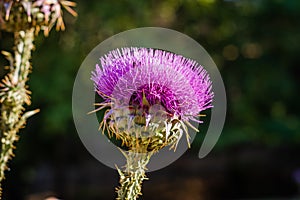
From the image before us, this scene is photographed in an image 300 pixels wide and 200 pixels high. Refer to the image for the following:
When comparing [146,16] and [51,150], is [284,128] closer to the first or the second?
[146,16]

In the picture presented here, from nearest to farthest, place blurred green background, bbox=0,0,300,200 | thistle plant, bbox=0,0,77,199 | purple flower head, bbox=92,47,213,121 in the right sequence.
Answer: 1. purple flower head, bbox=92,47,213,121
2. thistle plant, bbox=0,0,77,199
3. blurred green background, bbox=0,0,300,200

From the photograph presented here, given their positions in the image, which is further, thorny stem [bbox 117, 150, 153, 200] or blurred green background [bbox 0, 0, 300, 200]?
blurred green background [bbox 0, 0, 300, 200]

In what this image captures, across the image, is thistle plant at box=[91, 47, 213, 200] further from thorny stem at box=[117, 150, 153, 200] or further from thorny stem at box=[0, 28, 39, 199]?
thorny stem at box=[0, 28, 39, 199]

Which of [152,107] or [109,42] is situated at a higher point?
[109,42]

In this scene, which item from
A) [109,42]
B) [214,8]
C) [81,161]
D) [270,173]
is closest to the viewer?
[109,42]

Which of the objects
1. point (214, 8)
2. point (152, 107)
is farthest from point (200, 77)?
point (214, 8)

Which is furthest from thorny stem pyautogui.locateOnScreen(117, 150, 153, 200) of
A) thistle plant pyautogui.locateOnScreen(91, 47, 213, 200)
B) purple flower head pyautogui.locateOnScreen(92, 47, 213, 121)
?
purple flower head pyautogui.locateOnScreen(92, 47, 213, 121)
